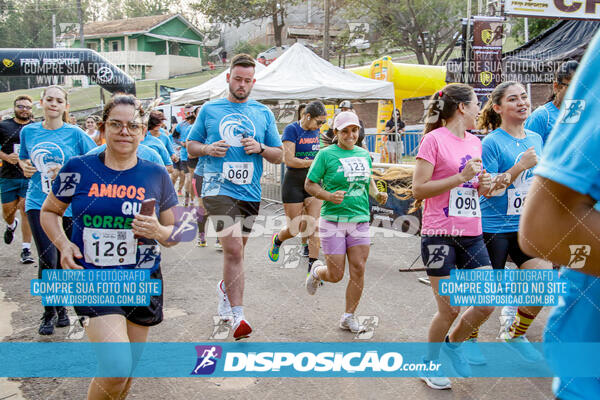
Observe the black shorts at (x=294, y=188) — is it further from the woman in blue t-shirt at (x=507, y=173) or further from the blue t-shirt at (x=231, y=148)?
the woman in blue t-shirt at (x=507, y=173)

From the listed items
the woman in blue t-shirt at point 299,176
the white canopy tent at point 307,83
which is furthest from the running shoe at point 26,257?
the white canopy tent at point 307,83

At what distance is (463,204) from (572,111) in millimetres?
2706

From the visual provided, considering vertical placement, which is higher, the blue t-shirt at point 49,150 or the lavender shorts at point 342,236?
the blue t-shirt at point 49,150

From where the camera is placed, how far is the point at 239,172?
459 cm

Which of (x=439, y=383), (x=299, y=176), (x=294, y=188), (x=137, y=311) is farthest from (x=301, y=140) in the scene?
(x=137, y=311)

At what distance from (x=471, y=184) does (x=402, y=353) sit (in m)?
1.45

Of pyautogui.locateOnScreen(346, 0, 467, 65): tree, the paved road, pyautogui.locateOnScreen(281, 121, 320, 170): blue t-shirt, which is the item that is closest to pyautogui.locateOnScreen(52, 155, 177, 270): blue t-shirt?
the paved road

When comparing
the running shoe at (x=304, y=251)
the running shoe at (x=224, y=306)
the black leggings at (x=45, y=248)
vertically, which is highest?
the black leggings at (x=45, y=248)

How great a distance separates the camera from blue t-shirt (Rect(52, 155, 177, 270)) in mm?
2742

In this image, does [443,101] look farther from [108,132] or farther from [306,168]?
[306,168]

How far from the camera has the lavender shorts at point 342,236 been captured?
181 inches

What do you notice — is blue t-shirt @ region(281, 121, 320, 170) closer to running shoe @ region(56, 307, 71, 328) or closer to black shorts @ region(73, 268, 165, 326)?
running shoe @ region(56, 307, 71, 328)

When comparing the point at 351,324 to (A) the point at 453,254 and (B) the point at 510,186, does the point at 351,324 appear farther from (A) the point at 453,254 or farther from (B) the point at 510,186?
(B) the point at 510,186

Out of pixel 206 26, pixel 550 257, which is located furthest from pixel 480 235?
pixel 206 26
